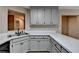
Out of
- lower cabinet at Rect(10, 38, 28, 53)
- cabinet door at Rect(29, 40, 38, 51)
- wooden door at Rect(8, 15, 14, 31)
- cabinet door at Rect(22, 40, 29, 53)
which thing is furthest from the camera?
cabinet door at Rect(29, 40, 38, 51)

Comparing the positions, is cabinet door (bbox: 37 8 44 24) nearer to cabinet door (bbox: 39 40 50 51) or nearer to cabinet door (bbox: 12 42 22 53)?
cabinet door (bbox: 39 40 50 51)

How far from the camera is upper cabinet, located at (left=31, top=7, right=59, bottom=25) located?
18.5ft

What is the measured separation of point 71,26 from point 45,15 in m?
3.16

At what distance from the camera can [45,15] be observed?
5.68 m

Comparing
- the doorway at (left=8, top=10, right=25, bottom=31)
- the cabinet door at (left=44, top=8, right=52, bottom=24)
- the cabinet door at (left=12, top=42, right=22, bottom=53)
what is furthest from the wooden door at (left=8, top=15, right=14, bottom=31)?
the cabinet door at (left=44, top=8, right=52, bottom=24)

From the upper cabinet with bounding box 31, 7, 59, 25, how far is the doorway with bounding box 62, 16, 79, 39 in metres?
2.52

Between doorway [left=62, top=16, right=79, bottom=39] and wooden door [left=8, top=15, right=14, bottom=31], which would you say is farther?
doorway [left=62, top=16, right=79, bottom=39]

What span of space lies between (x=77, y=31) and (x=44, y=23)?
2.88 meters

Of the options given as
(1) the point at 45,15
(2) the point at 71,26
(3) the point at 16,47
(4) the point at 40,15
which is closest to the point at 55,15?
(1) the point at 45,15

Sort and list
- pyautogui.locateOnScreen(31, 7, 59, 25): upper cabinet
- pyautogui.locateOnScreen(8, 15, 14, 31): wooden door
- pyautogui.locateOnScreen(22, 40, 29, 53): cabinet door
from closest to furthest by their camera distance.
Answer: pyautogui.locateOnScreen(22, 40, 29, 53): cabinet door, pyautogui.locateOnScreen(8, 15, 14, 31): wooden door, pyautogui.locateOnScreen(31, 7, 59, 25): upper cabinet

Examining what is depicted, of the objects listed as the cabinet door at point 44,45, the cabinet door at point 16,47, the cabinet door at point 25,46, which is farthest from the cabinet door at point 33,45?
the cabinet door at point 16,47

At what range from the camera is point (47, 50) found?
5.05m

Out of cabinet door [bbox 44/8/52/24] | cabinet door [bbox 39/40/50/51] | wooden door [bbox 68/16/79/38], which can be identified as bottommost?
cabinet door [bbox 39/40/50/51]

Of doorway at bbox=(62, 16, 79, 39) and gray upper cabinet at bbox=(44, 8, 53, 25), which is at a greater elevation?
gray upper cabinet at bbox=(44, 8, 53, 25)
